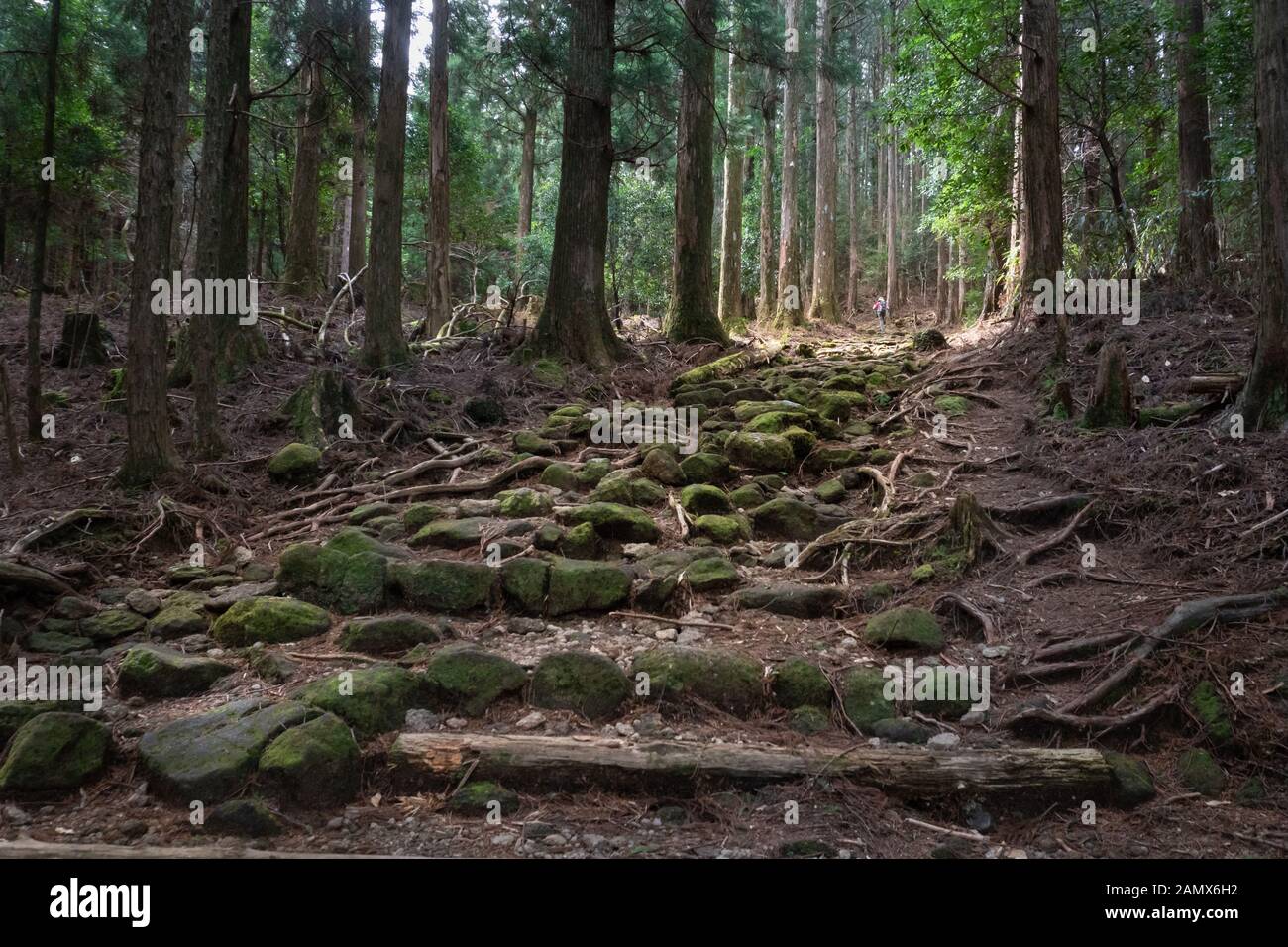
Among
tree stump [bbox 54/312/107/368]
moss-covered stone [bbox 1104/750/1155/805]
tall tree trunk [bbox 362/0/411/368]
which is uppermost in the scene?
tall tree trunk [bbox 362/0/411/368]

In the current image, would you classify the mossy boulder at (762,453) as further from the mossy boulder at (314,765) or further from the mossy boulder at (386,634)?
the mossy boulder at (314,765)

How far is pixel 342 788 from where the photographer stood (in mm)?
3584

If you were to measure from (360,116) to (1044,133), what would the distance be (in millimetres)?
11746

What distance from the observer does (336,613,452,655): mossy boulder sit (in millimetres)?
4785

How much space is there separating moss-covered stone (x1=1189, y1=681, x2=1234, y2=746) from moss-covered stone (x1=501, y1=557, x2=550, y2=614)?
355 cm

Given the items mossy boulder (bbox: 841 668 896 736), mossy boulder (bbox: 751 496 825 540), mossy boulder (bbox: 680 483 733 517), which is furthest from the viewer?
mossy boulder (bbox: 680 483 733 517)

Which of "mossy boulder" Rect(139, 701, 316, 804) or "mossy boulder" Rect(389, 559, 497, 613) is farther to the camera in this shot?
"mossy boulder" Rect(389, 559, 497, 613)

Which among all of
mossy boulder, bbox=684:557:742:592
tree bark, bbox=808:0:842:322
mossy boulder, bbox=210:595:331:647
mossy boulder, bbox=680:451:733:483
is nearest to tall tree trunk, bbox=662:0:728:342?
mossy boulder, bbox=680:451:733:483

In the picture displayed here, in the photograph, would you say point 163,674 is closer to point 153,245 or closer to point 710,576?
point 710,576

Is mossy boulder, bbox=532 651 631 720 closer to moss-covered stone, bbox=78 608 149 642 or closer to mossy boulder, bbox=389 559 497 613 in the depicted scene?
mossy boulder, bbox=389 559 497 613

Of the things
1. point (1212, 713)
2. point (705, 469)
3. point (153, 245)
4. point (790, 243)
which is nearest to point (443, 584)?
point (705, 469)

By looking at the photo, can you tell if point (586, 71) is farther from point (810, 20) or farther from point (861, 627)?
point (810, 20)

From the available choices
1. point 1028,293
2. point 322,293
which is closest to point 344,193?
point 322,293
